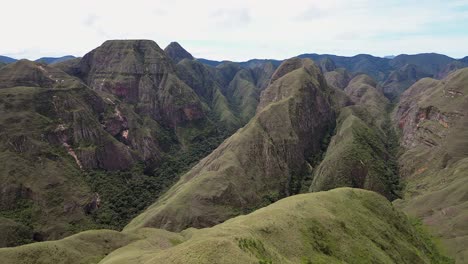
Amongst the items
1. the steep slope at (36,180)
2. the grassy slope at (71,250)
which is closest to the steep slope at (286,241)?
the grassy slope at (71,250)

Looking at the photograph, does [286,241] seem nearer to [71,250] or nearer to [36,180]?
[71,250]

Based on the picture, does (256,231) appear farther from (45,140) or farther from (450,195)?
(45,140)

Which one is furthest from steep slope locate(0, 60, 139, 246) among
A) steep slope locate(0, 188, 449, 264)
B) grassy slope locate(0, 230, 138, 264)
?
steep slope locate(0, 188, 449, 264)

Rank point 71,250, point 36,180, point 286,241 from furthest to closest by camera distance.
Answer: point 36,180, point 71,250, point 286,241

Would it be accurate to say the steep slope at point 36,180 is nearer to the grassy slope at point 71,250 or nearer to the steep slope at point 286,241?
the grassy slope at point 71,250

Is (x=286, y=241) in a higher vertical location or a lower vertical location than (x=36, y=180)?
higher

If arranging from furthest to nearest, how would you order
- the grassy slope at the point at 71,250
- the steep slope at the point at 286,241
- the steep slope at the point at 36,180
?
the steep slope at the point at 36,180 → the grassy slope at the point at 71,250 → the steep slope at the point at 286,241

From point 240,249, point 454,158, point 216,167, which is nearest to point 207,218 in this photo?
point 216,167

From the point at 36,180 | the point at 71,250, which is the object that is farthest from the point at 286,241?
the point at 36,180
